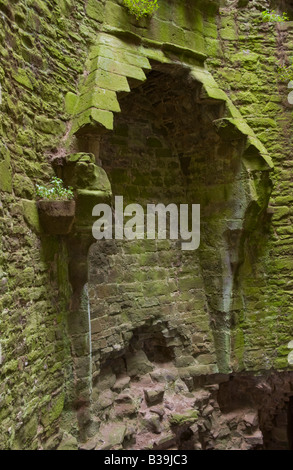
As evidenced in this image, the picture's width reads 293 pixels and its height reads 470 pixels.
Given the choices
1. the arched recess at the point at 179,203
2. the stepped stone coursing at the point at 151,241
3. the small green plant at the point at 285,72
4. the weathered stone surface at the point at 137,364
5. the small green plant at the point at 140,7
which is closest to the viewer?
the stepped stone coursing at the point at 151,241

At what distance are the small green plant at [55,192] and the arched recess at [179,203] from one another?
1.16 meters

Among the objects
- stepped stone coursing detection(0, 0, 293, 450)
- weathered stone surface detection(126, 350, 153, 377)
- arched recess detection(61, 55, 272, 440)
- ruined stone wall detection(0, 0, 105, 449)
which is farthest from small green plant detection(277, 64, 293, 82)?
weathered stone surface detection(126, 350, 153, 377)

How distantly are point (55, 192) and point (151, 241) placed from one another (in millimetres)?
→ 2121

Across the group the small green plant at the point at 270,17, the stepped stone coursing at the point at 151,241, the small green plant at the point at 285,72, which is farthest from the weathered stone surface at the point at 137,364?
the small green plant at the point at 270,17

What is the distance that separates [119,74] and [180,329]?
138 inches

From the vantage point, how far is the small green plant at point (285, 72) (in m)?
5.53

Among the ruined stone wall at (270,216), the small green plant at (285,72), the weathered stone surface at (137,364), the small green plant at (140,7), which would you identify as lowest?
the weathered stone surface at (137,364)

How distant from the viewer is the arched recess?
4.79 m

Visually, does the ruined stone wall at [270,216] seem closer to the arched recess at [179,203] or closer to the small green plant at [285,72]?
the small green plant at [285,72]

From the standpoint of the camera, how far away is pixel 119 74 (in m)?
4.05

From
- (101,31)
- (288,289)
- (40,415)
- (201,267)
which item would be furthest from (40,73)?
(288,289)

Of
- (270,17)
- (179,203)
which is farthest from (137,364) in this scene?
(270,17)

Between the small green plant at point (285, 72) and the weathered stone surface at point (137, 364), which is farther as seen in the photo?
the small green plant at point (285, 72)

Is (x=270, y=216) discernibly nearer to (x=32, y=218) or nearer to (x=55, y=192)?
(x=55, y=192)
